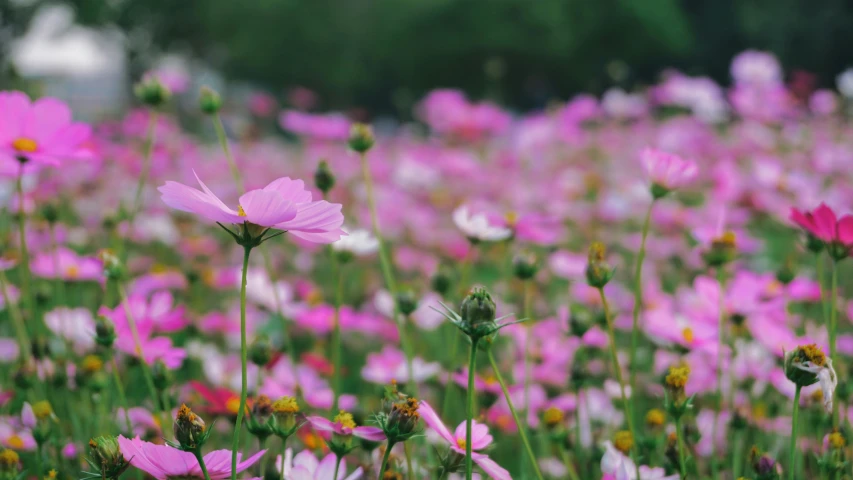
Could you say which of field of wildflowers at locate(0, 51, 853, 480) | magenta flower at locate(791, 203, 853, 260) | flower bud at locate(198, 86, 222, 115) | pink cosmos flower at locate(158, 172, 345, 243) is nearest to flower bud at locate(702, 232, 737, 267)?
field of wildflowers at locate(0, 51, 853, 480)

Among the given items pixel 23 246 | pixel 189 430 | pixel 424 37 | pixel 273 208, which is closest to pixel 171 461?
pixel 189 430

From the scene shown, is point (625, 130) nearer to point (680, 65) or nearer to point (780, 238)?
point (780, 238)

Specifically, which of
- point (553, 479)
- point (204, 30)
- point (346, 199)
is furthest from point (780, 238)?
point (204, 30)

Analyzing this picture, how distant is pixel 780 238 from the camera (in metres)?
2.44

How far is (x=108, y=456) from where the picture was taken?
449mm

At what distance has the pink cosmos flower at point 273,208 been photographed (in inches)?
16.6

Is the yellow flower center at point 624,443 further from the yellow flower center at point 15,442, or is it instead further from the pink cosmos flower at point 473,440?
the yellow flower center at point 15,442

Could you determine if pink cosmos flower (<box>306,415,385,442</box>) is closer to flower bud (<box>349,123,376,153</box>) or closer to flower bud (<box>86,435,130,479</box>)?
flower bud (<box>86,435,130,479</box>)

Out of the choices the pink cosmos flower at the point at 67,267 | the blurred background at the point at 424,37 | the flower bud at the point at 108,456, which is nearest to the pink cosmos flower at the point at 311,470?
the flower bud at the point at 108,456

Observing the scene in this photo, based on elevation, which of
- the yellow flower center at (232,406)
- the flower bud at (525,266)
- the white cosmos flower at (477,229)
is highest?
the white cosmos flower at (477,229)

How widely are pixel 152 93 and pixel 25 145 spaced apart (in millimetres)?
232

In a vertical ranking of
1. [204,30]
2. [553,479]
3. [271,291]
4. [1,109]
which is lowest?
[553,479]

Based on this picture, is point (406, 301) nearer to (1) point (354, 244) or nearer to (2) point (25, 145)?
(1) point (354, 244)

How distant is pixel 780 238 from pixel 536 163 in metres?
0.88
